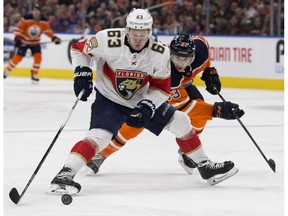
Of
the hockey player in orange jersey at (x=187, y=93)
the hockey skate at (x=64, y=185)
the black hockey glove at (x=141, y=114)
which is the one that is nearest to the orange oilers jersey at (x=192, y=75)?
→ the hockey player in orange jersey at (x=187, y=93)

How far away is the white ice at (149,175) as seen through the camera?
14.9 feet

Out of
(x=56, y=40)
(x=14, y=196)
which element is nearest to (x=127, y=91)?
(x=14, y=196)

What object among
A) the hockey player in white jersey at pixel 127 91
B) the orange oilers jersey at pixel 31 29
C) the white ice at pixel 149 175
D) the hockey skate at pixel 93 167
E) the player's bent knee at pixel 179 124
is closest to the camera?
the white ice at pixel 149 175

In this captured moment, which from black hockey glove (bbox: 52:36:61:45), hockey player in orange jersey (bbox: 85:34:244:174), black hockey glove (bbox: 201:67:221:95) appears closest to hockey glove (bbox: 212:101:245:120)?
hockey player in orange jersey (bbox: 85:34:244:174)

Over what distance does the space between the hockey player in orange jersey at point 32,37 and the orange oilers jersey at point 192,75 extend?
9485 millimetres

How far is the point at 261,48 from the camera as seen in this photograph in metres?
13.4

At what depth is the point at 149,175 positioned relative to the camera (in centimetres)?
572

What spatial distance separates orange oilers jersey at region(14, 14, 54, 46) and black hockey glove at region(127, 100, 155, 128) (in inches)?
413

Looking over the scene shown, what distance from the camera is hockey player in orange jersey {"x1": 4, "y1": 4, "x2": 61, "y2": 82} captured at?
50.2 feet

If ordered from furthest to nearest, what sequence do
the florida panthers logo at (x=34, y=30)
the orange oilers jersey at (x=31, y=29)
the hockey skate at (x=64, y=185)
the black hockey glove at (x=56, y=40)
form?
the florida panthers logo at (x=34, y=30), the orange oilers jersey at (x=31, y=29), the black hockey glove at (x=56, y=40), the hockey skate at (x=64, y=185)

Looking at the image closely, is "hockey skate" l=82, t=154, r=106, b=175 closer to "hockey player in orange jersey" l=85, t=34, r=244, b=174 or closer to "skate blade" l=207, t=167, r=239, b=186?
"hockey player in orange jersey" l=85, t=34, r=244, b=174

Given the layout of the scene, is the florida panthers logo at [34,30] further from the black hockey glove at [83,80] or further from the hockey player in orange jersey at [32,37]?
the black hockey glove at [83,80]

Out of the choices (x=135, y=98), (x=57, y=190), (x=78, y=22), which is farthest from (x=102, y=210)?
(x=78, y=22)

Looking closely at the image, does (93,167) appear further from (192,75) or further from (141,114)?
(192,75)
